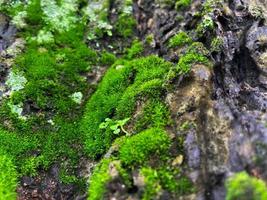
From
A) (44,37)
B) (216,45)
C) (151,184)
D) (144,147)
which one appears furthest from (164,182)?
(44,37)

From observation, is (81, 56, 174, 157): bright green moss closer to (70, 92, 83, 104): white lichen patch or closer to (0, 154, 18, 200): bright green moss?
(70, 92, 83, 104): white lichen patch

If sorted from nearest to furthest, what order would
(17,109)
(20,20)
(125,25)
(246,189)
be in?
1. (246,189)
2. (17,109)
3. (20,20)
4. (125,25)

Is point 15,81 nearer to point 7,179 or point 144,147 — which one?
point 7,179

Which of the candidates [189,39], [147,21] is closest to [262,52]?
[189,39]

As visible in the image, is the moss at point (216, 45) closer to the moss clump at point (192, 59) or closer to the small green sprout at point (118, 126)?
the moss clump at point (192, 59)

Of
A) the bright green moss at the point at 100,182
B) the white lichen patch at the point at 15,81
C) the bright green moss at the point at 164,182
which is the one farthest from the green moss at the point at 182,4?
the bright green moss at the point at 164,182

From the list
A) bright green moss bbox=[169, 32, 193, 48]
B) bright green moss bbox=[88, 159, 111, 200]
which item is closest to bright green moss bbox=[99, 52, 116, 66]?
bright green moss bbox=[169, 32, 193, 48]

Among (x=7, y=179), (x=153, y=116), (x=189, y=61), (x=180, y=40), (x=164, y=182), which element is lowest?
(x=7, y=179)
